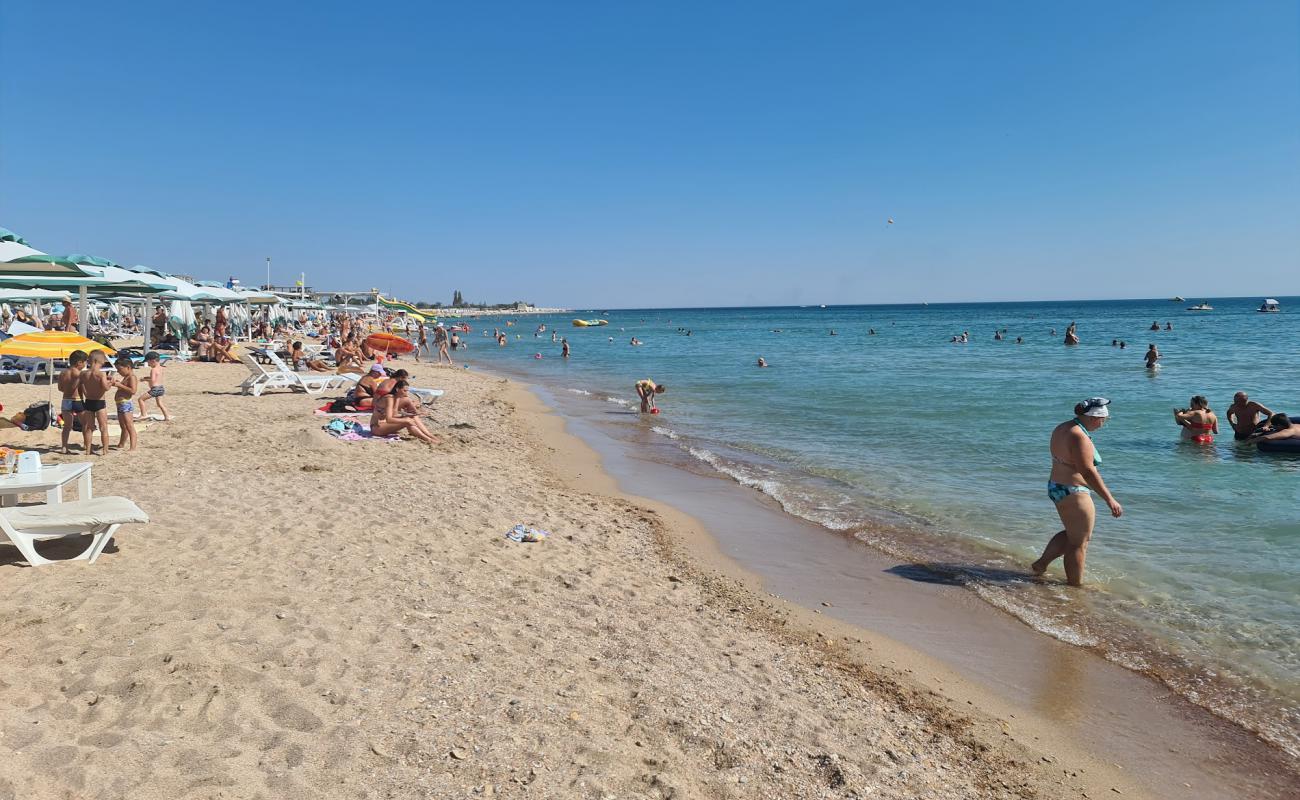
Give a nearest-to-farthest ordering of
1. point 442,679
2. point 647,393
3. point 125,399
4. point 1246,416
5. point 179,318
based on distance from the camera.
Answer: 1. point 442,679
2. point 125,399
3. point 1246,416
4. point 647,393
5. point 179,318

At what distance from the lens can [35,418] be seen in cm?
1001

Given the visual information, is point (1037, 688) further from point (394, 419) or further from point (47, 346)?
point (47, 346)

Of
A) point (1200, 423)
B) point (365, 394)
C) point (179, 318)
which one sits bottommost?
point (1200, 423)

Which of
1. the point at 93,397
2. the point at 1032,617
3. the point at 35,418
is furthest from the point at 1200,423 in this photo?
the point at 35,418

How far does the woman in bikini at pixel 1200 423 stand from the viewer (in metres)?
11.9

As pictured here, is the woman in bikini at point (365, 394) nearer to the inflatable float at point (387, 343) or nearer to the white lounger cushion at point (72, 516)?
the white lounger cushion at point (72, 516)

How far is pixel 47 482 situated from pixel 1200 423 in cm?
1460

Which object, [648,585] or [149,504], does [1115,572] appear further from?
[149,504]

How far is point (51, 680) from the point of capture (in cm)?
344

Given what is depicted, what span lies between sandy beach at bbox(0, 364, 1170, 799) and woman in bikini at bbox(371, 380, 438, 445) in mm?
3794

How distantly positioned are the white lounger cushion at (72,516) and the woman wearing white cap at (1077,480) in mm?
6595

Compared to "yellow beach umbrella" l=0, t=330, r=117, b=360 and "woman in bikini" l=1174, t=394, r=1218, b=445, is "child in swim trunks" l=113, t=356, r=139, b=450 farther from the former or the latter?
"woman in bikini" l=1174, t=394, r=1218, b=445

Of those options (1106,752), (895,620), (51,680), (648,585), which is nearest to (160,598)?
(51,680)

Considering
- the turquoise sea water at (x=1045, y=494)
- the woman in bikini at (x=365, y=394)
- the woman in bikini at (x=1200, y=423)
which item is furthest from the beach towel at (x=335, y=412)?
the woman in bikini at (x=1200, y=423)
